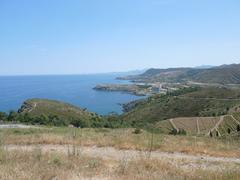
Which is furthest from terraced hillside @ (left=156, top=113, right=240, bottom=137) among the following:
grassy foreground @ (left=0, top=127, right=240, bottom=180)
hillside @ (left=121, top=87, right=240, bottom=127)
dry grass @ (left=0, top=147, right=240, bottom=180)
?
dry grass @ (left=0, top=147, right=240, bottom=180)

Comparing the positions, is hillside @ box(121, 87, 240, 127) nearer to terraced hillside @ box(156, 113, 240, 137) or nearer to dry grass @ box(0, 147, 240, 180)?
terraced hillside @ box(156, 113, 240, 137)

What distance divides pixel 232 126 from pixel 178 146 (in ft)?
256

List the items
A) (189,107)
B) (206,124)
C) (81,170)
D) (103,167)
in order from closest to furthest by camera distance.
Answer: (81,170)
(103,167)
(206,124)
(189,107)

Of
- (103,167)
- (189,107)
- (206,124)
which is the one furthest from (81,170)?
(189,107)

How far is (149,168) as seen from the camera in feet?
26.5

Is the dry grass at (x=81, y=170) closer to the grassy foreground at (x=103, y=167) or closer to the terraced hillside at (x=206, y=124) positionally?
the grassy foreground at (x=103, y=167)

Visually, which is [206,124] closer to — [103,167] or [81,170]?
[103,167]

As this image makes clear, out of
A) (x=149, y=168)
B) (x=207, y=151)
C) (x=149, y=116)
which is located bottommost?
(x=149, y=116)

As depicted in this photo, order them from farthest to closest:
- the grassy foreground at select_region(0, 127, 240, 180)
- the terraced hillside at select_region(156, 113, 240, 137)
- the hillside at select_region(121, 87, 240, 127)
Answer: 1. the hillside at select_region(121, 87, 240, 127)
2. the terraced hillside at select_region(156, 113, 240, 137)
3. the grassy foreground at select_region(0, 127, 240, 180)

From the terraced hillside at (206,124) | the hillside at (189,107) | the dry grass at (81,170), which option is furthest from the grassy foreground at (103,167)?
the hillside at (189,107)

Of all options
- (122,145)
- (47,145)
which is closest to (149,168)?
(122,145)

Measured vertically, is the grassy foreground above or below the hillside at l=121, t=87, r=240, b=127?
above

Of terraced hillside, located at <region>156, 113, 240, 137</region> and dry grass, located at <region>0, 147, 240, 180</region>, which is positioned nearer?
dry grass, located at <region>0, 147, 240, 180</region>

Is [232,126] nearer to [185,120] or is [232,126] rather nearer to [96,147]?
[185,120]
